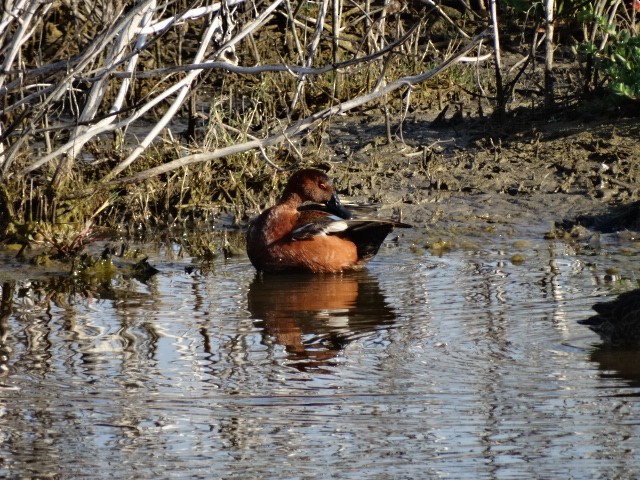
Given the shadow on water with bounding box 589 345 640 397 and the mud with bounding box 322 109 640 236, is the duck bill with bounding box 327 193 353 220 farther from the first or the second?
the shadow on water with bounding box 589 345 640 397

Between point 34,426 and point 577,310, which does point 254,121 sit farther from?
point 34,426

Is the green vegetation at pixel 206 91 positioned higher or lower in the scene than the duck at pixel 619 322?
higher

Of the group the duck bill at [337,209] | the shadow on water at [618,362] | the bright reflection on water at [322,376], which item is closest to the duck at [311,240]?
the duck bill at [337,209]

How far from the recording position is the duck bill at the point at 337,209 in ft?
26.8

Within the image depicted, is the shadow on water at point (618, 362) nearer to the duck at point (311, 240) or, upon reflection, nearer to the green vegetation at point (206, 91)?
the green vegetation at point (206, 91)

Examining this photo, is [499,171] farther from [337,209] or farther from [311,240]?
[311,240]

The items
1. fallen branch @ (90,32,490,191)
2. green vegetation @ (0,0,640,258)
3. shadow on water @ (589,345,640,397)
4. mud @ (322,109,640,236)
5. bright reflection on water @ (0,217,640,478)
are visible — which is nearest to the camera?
bright reflection on water @ (0,217,640,478)

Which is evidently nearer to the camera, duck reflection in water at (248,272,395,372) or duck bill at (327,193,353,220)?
duck reflection in water at (248,272,395,372)

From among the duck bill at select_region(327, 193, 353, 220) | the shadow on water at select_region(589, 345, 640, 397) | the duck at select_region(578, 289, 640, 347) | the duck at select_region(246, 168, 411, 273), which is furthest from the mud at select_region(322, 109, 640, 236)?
the shadow on water at select_region(589, 345, 640, 397)

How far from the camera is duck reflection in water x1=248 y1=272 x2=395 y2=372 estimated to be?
19.4 ft

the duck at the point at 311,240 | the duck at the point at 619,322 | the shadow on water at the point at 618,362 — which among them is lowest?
the shadow on water at the point at 618,362

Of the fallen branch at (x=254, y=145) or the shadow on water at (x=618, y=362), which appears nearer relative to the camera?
the shadow on water at (x=618, y=362)

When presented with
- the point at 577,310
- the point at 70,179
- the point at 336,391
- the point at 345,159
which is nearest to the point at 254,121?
the point at 345,159

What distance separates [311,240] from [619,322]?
2575 mm
